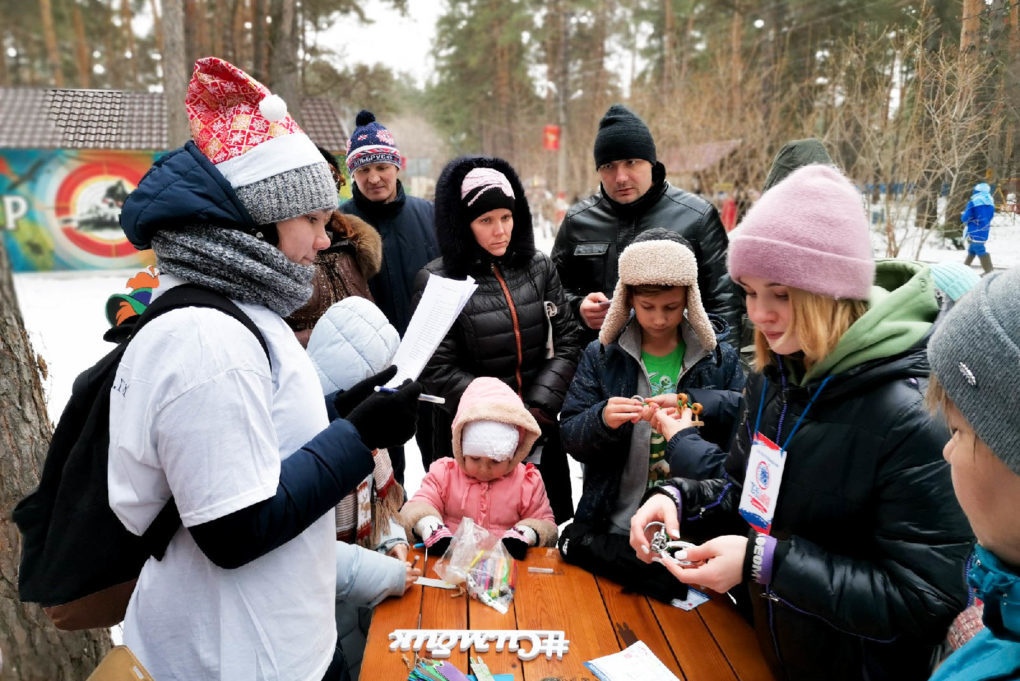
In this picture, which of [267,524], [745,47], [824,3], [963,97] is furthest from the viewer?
[745,47]

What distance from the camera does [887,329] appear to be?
1.39 m

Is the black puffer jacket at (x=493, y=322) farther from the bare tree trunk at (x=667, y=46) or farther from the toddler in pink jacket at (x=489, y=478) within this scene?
the bare tree trunk at (x=667, y=46)

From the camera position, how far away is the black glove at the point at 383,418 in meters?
1.31

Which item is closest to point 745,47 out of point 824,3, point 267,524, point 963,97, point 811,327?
point 824,3

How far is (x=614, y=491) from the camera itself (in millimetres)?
2438

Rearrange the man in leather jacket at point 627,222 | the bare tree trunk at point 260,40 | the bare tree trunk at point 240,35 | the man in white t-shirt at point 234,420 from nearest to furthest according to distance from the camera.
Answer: the man in white t-shirt at point 234,420 < the man in leather jacket at point 627,222 < the bare tree trunk at point 240,35 < the bare tree trunk at point 260,40

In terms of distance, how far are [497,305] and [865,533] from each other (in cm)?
185

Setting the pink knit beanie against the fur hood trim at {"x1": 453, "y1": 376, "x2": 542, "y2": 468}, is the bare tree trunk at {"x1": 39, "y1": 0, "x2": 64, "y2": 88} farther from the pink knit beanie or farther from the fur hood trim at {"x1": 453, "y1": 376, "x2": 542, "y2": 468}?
the fur hood trim at {"x1": 453, "y1": 376, "x2": 542, "y2": 468}

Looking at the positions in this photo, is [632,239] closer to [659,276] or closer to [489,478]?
[659,276]

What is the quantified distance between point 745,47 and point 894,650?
46.5 ft

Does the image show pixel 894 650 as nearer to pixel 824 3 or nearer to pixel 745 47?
pixel 824 3

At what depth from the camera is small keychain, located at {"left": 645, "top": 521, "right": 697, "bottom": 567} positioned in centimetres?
158

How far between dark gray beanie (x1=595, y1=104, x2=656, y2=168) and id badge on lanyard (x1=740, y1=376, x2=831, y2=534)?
180 cm

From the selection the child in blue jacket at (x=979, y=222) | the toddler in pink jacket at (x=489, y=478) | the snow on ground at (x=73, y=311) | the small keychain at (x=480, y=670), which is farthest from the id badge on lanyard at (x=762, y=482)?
the child in blue jacket at (x=979, y=222)
